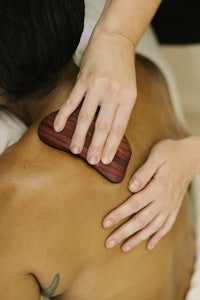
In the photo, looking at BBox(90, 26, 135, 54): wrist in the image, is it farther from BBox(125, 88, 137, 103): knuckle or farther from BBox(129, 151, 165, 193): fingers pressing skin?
BBox(129, 151, 165, 193): fingers pressing skin

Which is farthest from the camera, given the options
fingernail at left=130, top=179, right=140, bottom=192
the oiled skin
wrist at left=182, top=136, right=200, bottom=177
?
wrist at left=182, top=136, right=200, bottom=177

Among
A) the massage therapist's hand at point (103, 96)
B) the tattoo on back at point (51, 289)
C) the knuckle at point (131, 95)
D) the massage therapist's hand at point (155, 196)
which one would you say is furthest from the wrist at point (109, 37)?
the tattoo on back at point (51, 289)

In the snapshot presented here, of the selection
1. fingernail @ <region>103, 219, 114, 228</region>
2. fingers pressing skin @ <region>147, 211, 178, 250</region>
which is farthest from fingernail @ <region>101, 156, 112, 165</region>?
fingers pressing skin @ <region>147, 211, 178, 250</region>

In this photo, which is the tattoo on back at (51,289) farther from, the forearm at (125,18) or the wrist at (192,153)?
the forearm at (125,18)

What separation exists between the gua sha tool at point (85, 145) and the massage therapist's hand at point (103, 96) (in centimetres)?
1

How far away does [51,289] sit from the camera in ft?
3.38

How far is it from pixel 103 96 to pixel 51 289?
40cm

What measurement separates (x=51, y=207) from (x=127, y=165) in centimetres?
19

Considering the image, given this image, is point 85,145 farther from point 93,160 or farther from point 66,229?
point 66,229

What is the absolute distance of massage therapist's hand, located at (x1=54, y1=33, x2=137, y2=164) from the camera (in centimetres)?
97

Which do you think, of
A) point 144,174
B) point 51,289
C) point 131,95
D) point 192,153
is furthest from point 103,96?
point 51,289

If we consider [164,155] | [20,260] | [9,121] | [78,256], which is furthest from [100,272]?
[9,121]

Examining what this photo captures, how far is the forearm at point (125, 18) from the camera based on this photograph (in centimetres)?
109

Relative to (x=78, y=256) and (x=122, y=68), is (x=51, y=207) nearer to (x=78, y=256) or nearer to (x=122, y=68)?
(x=78, y=256)
